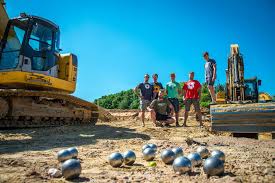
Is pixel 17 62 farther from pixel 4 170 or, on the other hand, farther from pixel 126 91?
pixel 126 91

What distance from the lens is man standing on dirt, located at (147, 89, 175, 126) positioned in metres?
10.6

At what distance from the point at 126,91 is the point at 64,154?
161 ft

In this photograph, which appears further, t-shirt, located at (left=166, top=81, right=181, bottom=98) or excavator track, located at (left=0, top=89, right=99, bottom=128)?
t-shirt, located at (left=166, top=81, right=181, bottom=98)

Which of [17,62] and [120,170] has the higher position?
[17,62]

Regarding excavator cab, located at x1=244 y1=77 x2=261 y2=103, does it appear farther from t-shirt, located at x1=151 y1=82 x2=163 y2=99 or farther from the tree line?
the tree line

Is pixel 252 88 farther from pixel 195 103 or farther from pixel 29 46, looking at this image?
pixel 29 46

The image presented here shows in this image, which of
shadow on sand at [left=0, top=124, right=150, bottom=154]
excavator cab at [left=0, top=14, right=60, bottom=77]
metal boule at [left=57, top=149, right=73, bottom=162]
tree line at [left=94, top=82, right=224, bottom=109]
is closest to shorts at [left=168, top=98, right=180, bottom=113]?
shadow on sand at [left=0, top=124, right=150, bottom=154]

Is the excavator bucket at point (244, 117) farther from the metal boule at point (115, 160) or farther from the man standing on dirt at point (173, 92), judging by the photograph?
the metal boule at point (115, 160)

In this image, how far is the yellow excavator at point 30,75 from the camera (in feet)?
30.0

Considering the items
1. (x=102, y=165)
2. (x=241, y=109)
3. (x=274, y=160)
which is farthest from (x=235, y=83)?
(x=102, y=165)

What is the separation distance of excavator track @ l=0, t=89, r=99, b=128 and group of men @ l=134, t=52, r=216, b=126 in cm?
270

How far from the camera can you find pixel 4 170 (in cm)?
371

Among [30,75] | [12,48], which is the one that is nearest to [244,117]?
[30,75]

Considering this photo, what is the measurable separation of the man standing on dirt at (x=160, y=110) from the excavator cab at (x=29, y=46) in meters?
3.98
